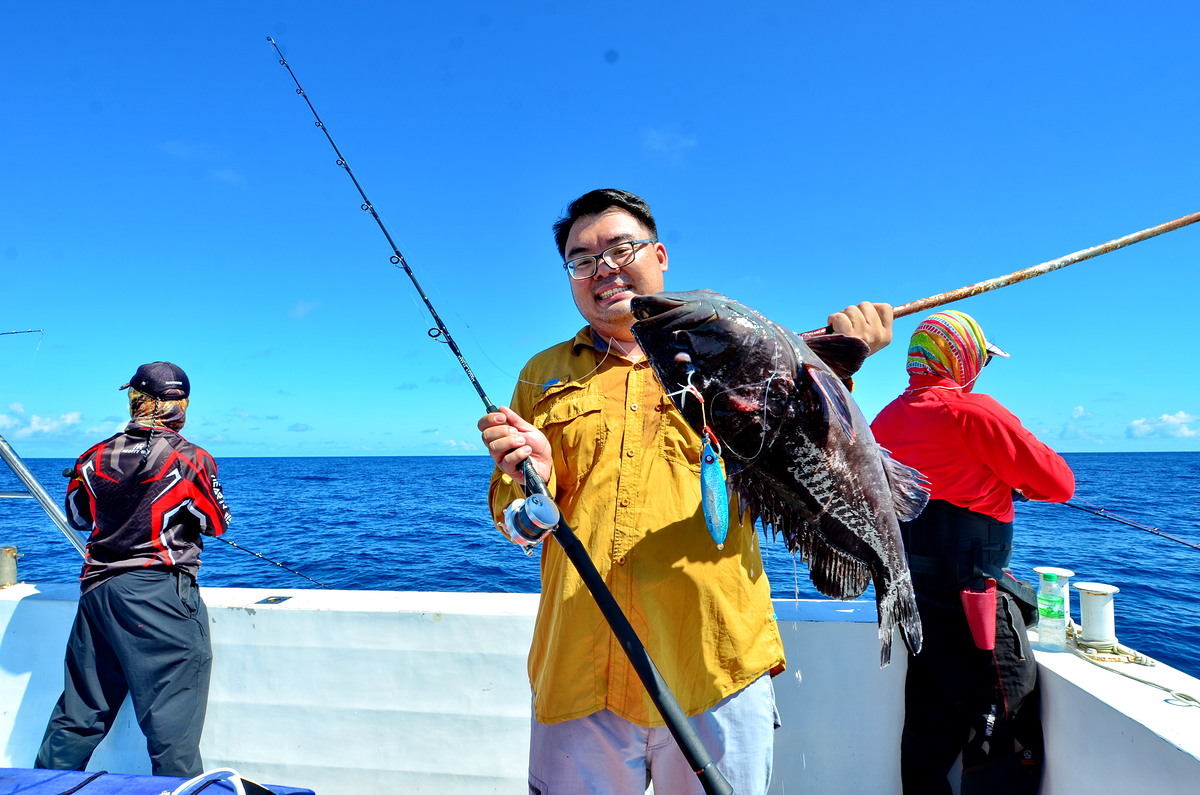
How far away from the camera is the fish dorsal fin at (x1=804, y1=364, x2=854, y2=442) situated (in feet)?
5.95

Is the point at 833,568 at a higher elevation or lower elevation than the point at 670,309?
lower

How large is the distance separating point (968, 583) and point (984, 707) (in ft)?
1.91

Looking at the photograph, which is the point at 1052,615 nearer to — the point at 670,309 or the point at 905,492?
the point at 905,492

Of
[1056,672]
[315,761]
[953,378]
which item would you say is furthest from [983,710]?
[315,761]

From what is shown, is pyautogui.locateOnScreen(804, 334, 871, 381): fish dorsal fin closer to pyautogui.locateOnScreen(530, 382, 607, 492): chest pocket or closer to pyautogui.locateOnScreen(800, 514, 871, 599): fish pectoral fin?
pyautogui.locateOnScreen(800, 514, 871, 599): fish pectoral fin

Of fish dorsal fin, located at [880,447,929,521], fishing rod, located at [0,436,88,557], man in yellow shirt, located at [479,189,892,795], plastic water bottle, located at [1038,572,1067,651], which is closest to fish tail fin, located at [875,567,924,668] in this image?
fish dorsal fin, located at [880,447,929,521]

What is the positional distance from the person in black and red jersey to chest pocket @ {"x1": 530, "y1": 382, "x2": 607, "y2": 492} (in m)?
2.53

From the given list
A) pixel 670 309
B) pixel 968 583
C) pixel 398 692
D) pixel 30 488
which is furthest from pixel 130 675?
pixel 968 583

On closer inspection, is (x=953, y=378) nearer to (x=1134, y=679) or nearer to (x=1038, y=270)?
(x=1038, y=270)

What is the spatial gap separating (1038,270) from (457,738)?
381cm

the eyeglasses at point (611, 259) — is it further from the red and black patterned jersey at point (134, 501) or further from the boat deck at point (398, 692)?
the red and black patterned jersey at point (134, 501)

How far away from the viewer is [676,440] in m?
2.09

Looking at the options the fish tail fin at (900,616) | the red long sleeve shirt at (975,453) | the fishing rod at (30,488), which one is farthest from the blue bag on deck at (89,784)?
the red long sleeve shirt at (975,453)

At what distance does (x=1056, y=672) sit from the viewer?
280 cm
